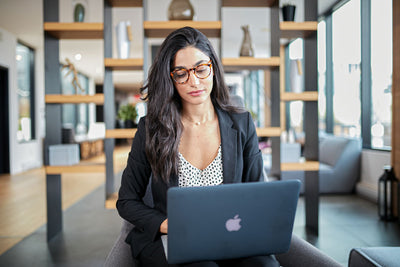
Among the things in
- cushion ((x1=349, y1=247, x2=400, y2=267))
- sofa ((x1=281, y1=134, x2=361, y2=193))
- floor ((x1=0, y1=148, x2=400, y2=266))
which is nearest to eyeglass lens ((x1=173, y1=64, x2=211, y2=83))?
cushion ((x1=349, y1=247, x2=400, y2=267))

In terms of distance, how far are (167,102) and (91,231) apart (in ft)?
6.91

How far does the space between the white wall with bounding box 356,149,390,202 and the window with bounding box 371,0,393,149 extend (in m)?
0.19

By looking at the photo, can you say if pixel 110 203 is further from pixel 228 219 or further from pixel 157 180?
pixel 228 219

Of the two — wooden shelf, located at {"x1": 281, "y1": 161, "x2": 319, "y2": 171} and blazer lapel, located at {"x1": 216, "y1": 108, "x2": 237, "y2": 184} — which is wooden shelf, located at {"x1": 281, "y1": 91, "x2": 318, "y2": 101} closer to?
wooden shelf, located at {"x1": 281, "y1": 161, "x2": 319, "y2": 171}

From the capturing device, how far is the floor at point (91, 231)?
8.12ft

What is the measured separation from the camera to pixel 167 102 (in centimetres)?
140

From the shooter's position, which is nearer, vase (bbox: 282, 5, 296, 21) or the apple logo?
the apple logo

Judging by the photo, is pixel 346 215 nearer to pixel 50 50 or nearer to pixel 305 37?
pixel 305 37

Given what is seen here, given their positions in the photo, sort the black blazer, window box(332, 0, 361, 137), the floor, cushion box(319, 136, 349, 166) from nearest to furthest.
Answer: the black blazer
the floor
cushion box(319, 136, 349, 166)
window box(332, 0, 361, 137)

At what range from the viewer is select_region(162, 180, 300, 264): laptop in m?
0.91

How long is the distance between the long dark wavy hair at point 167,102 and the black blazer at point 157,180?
0.16ft

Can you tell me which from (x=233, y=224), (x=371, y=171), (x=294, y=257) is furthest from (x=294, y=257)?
(x=371, y=171)

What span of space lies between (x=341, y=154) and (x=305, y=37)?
6.56 ft

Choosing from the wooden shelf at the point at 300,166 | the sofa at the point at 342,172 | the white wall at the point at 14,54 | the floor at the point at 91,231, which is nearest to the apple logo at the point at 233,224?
the floor at the point at 91,231
